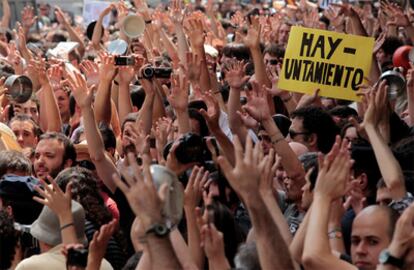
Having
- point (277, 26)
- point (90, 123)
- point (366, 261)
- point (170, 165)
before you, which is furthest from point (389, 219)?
point (277, 26)

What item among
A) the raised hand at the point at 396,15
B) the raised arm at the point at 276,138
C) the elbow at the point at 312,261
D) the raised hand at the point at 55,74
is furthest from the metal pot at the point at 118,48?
the elbow at the point at 312,261

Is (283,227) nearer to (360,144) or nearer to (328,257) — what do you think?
(328,257)

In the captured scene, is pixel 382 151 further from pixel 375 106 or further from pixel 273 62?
pixel 273 62

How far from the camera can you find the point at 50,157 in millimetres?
8531

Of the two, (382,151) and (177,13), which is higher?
(382,151)

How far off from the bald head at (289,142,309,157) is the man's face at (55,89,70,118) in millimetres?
3531

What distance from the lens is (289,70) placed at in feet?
31.8

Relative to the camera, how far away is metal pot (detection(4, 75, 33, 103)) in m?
10.3

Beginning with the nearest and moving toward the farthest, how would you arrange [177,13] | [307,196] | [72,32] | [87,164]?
[307,196]
[87,164]
[177,13]
[72,32]

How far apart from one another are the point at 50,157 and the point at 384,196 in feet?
9.06

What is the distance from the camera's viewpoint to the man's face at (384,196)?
6512 mm

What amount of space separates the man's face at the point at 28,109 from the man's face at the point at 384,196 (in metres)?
5.14

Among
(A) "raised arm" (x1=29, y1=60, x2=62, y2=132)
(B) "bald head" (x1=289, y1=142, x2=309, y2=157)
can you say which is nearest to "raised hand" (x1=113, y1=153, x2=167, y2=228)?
(B) "bald head" (x1=289, y1=142, x2=309, y2=157)

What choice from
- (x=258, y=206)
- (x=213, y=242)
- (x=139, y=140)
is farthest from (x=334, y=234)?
(x=139, y=140)
